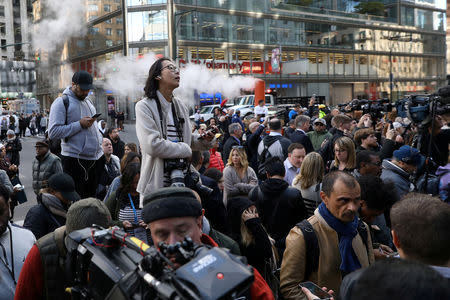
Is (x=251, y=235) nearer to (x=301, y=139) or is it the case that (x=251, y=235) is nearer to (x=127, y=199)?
(x=127, y=199)

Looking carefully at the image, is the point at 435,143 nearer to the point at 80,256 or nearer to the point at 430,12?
the point at 80,256

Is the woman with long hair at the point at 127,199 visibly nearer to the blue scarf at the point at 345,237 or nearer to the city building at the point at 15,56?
the blue scarf at the point at 345,237

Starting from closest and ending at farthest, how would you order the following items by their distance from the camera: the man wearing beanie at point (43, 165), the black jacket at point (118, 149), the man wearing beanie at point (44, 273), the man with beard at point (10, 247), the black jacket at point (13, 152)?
1. the man wearing beanie at point (44, 273)
2. the man with beard at point (10, 247)
3. the man wearing beanie at point (43, 165)
4. the black jacket at point (118, 149)
5. the black jacket at point (13, 152)

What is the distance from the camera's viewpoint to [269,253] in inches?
153

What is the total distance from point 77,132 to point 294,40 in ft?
158

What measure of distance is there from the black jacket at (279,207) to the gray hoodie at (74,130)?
2.00m

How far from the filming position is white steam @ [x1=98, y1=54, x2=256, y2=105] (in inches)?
1468

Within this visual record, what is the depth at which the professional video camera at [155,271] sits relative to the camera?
123cm

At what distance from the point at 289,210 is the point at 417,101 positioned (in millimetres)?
2295

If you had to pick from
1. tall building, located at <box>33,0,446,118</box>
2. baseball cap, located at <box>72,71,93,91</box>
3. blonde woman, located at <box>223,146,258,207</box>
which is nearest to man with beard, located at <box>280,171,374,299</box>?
baseball cap, located at <box>72,71,93,91</box>

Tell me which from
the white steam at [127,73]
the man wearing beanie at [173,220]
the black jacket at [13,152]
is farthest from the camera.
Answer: the white steam at [127,73]

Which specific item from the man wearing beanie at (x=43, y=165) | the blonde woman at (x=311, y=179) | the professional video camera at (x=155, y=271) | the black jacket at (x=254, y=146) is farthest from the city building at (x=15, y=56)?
the professional video camera at (x=155, y=271)

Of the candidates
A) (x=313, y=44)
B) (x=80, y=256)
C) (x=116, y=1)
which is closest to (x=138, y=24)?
(x=116, y=1)

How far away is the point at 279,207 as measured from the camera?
184 inches
